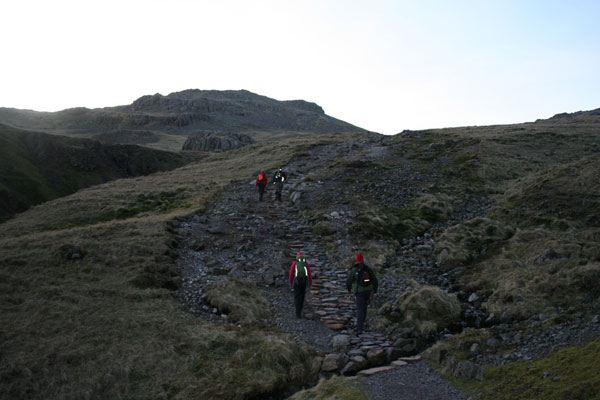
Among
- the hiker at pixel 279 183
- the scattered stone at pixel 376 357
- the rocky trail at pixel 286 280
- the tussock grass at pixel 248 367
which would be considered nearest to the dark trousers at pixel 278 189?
the hiker at pixel 279 183

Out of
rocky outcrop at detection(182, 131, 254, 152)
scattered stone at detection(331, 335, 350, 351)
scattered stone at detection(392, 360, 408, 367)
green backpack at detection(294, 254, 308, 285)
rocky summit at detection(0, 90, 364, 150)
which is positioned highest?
rocky summit at detection(0, 90, 364, 150)

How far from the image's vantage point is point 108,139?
122125 mm

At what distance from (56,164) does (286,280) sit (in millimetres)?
53081

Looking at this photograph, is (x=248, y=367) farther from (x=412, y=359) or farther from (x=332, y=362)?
(x=412, y=359)

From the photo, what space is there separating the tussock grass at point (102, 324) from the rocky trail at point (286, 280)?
1.02 m

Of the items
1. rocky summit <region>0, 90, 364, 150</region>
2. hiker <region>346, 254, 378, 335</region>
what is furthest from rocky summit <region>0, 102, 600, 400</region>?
rocky summit <region>0, 90, 364, 150</region>

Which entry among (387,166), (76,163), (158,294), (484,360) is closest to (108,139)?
(76,163)

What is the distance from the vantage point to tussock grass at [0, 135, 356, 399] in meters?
10.7

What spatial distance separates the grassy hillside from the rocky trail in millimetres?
25514

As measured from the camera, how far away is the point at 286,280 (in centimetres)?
1811

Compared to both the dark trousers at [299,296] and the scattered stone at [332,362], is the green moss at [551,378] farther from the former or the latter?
the dark trousers at [299,296]

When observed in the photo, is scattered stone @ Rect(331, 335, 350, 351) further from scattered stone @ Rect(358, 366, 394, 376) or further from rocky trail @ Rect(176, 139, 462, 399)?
scattered stone @ Rect(358, 366, 394, 376)

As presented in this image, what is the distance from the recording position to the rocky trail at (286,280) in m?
10.6

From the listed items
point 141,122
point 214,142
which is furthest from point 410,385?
point 141,122
